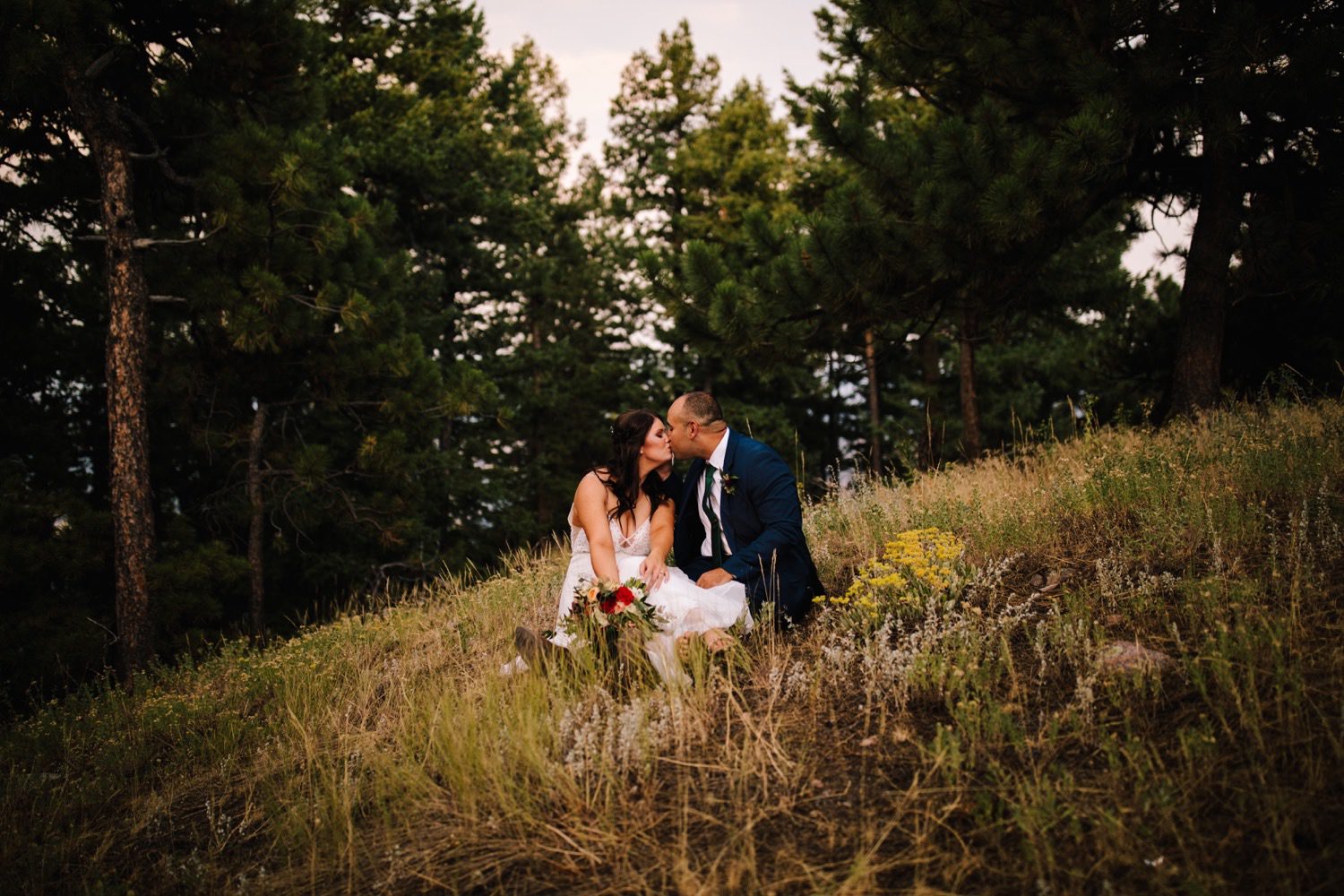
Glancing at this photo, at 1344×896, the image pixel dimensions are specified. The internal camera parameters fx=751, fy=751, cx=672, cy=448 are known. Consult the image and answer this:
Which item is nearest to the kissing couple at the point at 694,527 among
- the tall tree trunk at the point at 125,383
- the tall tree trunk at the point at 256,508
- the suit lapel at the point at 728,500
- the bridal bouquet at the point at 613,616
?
the suit lapel at the point at 728,500

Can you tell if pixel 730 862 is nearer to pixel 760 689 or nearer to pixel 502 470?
pixel 760 689

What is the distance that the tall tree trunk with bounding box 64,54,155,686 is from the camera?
305 inches

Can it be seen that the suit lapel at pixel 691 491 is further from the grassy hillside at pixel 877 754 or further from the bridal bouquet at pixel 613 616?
the grassy hillside at pixel 877 754

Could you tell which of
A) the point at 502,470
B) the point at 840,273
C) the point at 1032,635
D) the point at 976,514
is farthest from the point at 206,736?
the point at 502,470

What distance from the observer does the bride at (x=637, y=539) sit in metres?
4.01

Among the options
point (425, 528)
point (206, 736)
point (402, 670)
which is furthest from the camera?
point (425, 528)

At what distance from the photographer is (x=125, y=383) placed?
781 centimetres

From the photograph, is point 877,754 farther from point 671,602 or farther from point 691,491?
point 691,491

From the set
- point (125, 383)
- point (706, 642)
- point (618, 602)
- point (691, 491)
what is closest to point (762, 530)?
point (691, 491)

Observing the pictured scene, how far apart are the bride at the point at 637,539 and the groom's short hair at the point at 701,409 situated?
0.70ft

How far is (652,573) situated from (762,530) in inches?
28.8

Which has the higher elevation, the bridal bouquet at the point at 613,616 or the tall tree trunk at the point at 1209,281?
the tall tree trunk at the point at 1209,281

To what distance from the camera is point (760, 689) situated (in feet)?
11.6

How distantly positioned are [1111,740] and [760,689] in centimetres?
148
